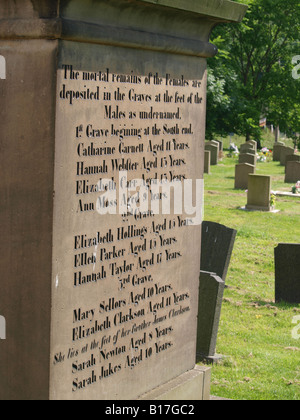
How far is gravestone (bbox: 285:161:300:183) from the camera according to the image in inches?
983

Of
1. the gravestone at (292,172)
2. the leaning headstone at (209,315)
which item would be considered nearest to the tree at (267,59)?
the gravestone at (292,172)

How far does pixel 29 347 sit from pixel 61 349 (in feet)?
0.56

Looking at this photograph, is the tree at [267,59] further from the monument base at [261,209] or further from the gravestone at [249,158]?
the monument base at [261,209]

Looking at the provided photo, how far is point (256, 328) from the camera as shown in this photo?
8750 millimetres

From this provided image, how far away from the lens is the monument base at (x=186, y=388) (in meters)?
4.57

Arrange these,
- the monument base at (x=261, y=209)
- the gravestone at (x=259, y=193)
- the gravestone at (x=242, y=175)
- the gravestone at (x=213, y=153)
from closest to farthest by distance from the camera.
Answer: the gravestone at (x=259, y=193)
the monument base at (x=261, y=209)
the gravestone at (x=242, y=175)
the gravestone at (x=213, y=153)

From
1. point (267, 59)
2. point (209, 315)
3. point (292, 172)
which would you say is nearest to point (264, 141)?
point (267, 59)

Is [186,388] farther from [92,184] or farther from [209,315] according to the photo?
[209,315]

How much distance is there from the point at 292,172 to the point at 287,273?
15.7m

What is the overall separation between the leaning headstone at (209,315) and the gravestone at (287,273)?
8.93 ft

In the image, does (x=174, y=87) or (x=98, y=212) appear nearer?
(x=98, y=212)
